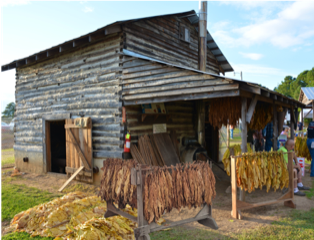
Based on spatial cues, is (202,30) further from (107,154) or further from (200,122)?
(107,154)

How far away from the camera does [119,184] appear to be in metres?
4.39

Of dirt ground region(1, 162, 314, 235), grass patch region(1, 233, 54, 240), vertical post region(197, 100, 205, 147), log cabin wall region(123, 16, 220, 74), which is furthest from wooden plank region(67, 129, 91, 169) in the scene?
vertical post region(197, 100, 205, 147)

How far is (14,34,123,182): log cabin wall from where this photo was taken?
27.1 ft

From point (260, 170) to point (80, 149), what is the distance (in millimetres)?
6141

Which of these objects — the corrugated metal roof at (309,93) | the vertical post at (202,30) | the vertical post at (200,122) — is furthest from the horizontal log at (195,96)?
the corrugated metal roof at (309,93)

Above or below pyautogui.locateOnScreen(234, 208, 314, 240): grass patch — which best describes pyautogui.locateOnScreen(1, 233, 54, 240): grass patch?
below

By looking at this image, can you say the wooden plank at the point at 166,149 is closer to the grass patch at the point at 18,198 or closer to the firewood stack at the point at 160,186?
the grass patch at the point at 18,198

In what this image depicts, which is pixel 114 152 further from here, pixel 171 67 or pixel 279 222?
pixel 279 222

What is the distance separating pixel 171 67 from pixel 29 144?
26.6 ft

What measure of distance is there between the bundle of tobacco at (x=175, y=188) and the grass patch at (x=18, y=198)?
4.08 meters

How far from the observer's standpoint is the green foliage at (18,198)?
20.6 feet

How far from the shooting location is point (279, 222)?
16.3 feet

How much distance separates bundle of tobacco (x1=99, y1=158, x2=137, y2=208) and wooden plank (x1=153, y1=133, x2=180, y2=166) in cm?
385

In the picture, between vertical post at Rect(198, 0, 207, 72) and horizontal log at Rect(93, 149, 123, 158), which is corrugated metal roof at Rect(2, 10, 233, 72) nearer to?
vertical post at Rect(198, 0, 207, 72)
